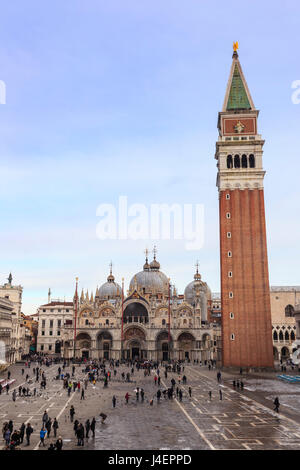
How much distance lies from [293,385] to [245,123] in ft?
138

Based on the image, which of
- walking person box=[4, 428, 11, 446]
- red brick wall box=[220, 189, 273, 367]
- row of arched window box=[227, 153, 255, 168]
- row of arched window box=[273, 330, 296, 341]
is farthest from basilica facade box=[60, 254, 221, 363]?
walking person box=[4, 428, 11, 446]

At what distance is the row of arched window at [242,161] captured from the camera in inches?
2768

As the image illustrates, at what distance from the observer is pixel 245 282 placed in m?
66.5

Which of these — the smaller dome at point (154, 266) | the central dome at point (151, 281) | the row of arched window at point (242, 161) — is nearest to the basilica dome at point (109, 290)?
the central dome at point (151, 281)

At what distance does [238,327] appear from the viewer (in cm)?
6538

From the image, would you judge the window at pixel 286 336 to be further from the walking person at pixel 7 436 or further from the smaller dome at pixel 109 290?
Answer: the walking person at pixel 7 436

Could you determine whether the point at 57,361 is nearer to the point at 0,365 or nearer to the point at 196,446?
the point at 0,365

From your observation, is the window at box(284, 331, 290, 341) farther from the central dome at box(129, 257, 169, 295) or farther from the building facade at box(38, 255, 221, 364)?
the central dome at box(129, 257, 169, 295)

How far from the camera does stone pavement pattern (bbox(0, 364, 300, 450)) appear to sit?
22.6m

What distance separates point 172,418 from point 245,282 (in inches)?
1575

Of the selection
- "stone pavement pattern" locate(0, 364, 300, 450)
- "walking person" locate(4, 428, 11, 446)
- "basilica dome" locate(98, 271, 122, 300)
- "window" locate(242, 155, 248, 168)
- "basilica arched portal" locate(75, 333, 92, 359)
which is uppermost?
"window" locate(242, 155, 248, 168)

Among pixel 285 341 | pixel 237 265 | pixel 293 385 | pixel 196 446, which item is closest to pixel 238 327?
pixel 237 265

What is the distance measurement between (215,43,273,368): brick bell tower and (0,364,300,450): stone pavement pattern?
63.7 feet

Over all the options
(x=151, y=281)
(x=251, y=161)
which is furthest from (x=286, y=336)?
(x=251, y=161)
